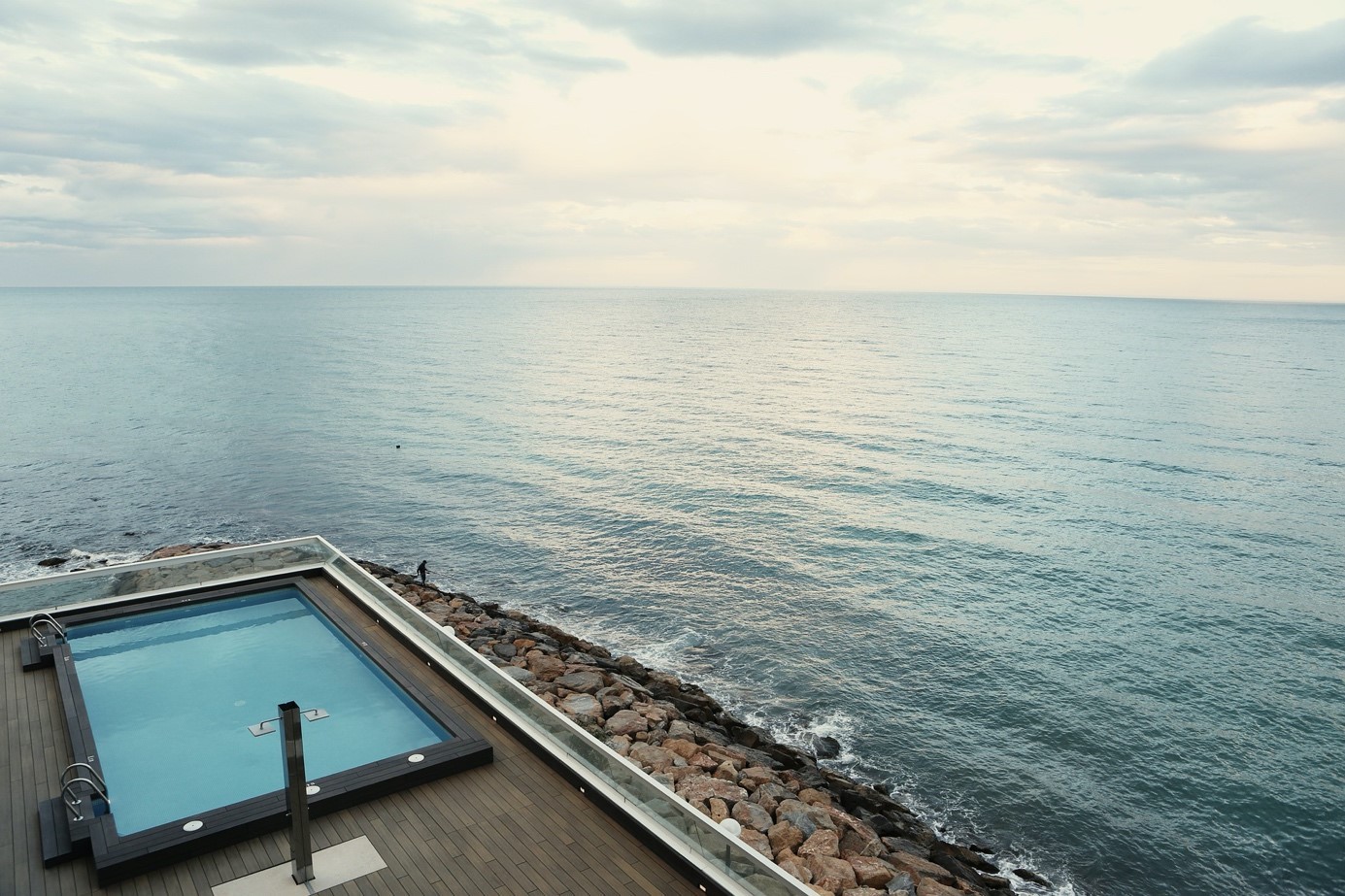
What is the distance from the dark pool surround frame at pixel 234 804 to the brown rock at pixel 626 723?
232 inches

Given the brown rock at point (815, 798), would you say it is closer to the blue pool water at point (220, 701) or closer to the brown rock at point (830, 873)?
the brown rock at point (830, 873)

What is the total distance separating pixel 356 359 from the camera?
359 ft

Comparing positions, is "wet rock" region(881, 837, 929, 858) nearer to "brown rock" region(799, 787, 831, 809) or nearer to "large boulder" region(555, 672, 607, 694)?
"brown rock" region(799, 787, 831, 809)

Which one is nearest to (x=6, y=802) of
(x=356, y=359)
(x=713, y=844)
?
(x=713, y=844)

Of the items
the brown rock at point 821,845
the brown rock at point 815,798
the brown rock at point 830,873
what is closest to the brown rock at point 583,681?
the brown rock at point 815,798

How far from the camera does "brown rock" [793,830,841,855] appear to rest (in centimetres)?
1546

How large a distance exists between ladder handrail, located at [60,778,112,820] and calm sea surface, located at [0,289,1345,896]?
1650 cm

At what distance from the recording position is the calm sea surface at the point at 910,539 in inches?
825

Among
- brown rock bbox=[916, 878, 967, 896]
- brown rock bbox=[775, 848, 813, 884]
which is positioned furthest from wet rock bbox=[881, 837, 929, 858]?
brown rock bbox=[775, 848, 813, 884]

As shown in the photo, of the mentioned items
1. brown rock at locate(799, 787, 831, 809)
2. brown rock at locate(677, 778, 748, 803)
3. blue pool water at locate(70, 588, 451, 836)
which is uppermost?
blue pool water at locate(70, 588, 451, 836)

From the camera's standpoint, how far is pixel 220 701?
1644 cm

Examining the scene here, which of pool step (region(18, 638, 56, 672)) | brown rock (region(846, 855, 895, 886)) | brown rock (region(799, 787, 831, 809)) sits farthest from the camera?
brown rock (region(799, 787, 831, 809))

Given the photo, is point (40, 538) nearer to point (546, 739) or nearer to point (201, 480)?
point (201, 480)

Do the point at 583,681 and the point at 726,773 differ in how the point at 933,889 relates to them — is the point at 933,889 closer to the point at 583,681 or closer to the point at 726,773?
the point at 726,773
